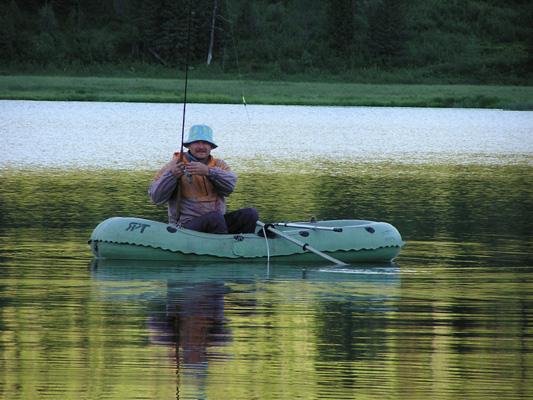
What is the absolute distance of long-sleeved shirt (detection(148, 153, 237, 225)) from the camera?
14.4 m

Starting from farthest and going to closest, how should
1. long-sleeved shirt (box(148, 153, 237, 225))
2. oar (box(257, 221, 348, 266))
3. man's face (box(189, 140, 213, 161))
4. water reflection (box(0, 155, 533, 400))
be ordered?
1. oar (box(257, 221, 348, 266))
2. man's face (box(189, 140, 213, 161))
3. long-sleeved shirt (box(148, 153, 237, 225))
4. water reflection (box(0, 155, 533, 400))

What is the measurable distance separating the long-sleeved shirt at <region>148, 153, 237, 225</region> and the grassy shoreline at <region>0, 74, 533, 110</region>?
126 feet

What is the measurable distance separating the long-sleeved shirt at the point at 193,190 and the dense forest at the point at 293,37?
173 feet

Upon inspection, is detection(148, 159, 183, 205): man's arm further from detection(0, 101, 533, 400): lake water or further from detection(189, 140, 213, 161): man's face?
detection(0, 101, 533, 400): lake water

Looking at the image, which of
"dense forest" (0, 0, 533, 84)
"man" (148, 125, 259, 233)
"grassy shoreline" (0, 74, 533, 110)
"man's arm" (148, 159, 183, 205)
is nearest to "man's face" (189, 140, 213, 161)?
"man" (148, 125, 259, 233)

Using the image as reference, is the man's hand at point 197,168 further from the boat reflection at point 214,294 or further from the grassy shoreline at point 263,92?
the grassy shoreline at point 263,92

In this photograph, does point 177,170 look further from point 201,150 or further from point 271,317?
point 271,317

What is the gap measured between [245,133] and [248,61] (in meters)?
32.4

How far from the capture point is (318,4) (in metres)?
80.1

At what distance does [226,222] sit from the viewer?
14953 millimetres

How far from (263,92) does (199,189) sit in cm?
4399

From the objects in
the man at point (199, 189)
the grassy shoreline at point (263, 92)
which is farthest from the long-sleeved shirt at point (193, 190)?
the grassy shoreline at point (263, 92)

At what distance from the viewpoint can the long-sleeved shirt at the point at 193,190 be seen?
14.4 metres

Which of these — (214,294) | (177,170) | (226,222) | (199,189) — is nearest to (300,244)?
(226,222)
